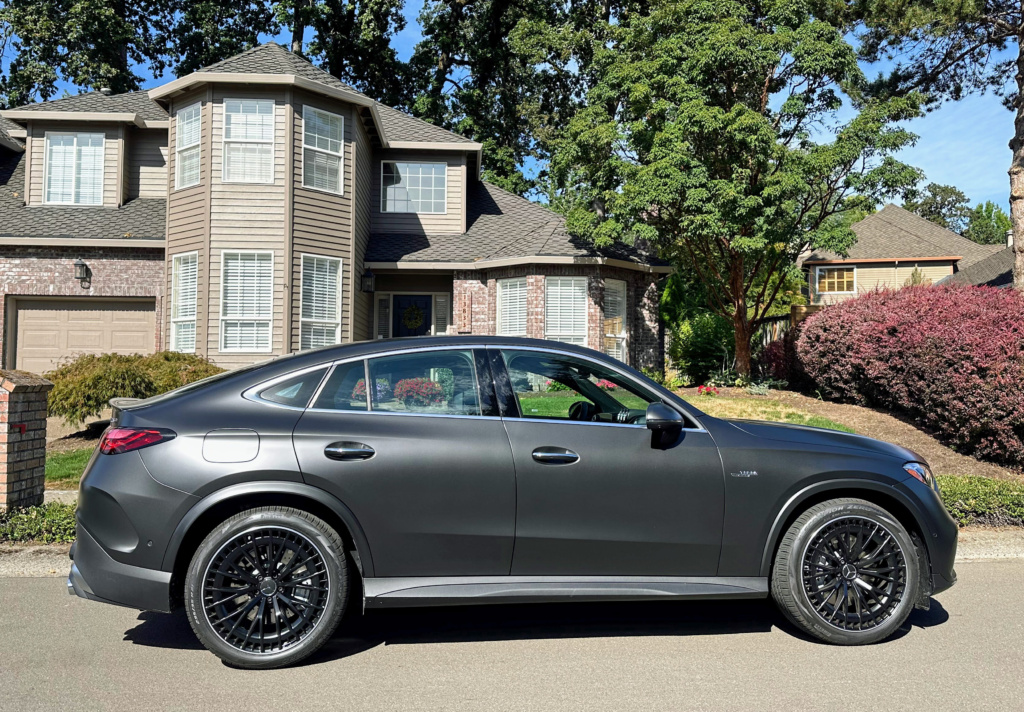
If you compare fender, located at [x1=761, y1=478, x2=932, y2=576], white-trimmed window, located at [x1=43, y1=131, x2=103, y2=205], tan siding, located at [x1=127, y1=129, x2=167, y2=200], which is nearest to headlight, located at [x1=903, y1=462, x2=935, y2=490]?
fender, located at [x1=761, y1=478, x2=932, y2=576]

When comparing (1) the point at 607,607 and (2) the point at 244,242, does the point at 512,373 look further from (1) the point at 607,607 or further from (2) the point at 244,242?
(2) the point at 244,242

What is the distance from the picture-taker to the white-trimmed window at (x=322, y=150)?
48.3ft

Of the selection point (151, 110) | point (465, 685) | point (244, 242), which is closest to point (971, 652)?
point (465, 685)

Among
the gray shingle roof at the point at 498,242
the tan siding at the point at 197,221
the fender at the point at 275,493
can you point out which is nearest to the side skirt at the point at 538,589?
the fender at the point at 275,493

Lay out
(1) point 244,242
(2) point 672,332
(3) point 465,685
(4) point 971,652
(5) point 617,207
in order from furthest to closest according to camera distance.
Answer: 1. (2) point 672,332
2. (5) point 617,207
3. (1) point 244,242
4. (4) point 971,652
5. (3) point 465,685

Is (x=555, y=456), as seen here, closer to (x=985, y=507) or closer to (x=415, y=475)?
(x=415, y=475)

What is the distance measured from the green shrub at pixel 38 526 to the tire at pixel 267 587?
2728 mm

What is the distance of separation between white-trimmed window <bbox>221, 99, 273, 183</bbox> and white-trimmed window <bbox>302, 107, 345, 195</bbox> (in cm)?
66

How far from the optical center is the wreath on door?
59.1 feet

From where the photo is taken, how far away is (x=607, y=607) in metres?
4.88

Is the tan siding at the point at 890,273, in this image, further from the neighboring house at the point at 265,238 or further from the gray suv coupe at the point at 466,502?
the gray suv coupe at the point at 466,502

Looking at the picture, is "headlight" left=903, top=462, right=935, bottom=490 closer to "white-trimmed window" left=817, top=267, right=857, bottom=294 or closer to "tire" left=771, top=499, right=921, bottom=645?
"tire" left=771, top=499, right=921, bottom=645

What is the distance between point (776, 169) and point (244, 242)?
33.7 ft

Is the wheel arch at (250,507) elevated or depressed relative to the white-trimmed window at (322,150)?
depressed
